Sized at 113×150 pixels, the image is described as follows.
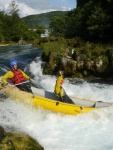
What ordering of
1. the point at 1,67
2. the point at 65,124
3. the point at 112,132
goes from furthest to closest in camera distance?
the point at 1,67
the point at 65,124
the point at 112,132

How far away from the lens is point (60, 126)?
409 inches

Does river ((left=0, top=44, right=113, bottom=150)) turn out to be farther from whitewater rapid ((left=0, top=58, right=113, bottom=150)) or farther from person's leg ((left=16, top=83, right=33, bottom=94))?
person's leg ((left=16, top=83, right=33, bottom=94))

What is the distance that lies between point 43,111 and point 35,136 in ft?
5.83

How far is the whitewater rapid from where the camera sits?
8.92 meters

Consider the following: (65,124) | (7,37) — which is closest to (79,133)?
(65,124)

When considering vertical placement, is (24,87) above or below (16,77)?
below

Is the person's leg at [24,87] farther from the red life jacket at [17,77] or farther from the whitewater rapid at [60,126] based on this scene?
the whitewater rapid at [60,126]

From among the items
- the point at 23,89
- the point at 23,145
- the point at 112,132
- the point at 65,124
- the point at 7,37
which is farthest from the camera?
the point at 7,37

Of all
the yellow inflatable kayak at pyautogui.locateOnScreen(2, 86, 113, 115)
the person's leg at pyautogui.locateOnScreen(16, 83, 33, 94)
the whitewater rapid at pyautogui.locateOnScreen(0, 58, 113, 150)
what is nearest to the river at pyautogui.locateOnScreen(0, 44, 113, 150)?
the whitewater rapid at pyautogui.locateOnScreen(0, 58, 113, 150)

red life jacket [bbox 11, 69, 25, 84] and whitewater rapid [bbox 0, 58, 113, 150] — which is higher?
red life jacket [bbox 11, 69, 25, 84]

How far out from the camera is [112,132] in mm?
9812

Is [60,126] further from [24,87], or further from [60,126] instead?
[24,87]

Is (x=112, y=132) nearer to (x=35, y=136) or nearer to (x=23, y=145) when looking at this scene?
(x=35, y=136)

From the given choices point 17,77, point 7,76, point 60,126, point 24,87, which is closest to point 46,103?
point 60,126
